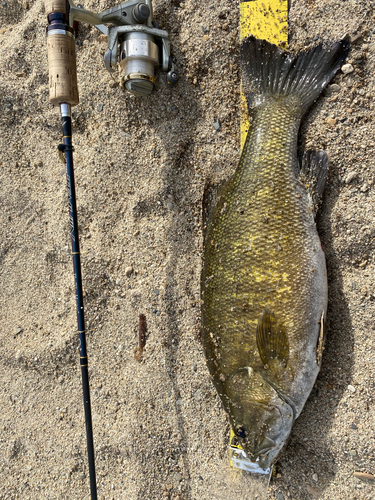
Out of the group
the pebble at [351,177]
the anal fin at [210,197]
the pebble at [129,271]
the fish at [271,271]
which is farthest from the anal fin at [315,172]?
the pebble at [129,271]

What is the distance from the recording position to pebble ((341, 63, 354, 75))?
186cm

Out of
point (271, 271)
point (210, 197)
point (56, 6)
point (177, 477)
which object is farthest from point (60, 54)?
point (177, 477)

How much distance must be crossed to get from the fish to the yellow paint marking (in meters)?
0.15

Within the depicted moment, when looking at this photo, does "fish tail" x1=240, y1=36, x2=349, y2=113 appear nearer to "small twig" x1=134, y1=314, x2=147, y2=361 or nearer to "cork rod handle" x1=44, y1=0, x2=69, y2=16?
"cork rod handle" x1=44, y1=0, x2=69, y2=16

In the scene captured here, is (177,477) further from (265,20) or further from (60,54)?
→ (265,20)

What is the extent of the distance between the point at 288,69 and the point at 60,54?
3.96 feet

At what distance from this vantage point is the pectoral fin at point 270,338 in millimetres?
1717

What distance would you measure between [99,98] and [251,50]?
1.02 meters

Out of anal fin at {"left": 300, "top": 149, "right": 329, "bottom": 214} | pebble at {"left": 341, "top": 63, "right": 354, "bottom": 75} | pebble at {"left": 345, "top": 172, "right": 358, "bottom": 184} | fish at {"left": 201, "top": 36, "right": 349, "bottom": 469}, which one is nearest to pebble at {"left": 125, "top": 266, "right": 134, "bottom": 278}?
fish at {"left": 201, "top": 36, "right": 349, "bottom": 469}

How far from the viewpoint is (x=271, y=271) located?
172cm

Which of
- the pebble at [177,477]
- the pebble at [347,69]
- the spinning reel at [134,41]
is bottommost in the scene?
the pebble at [177,477]

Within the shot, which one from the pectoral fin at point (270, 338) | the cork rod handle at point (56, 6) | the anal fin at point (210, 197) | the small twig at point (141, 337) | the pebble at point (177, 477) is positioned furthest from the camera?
the small twig at point (141, 337)

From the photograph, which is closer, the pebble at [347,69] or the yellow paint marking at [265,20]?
the pebble at [347,69]

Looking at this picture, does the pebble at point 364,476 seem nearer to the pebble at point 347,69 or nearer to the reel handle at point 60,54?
the pebble at point 347,69
